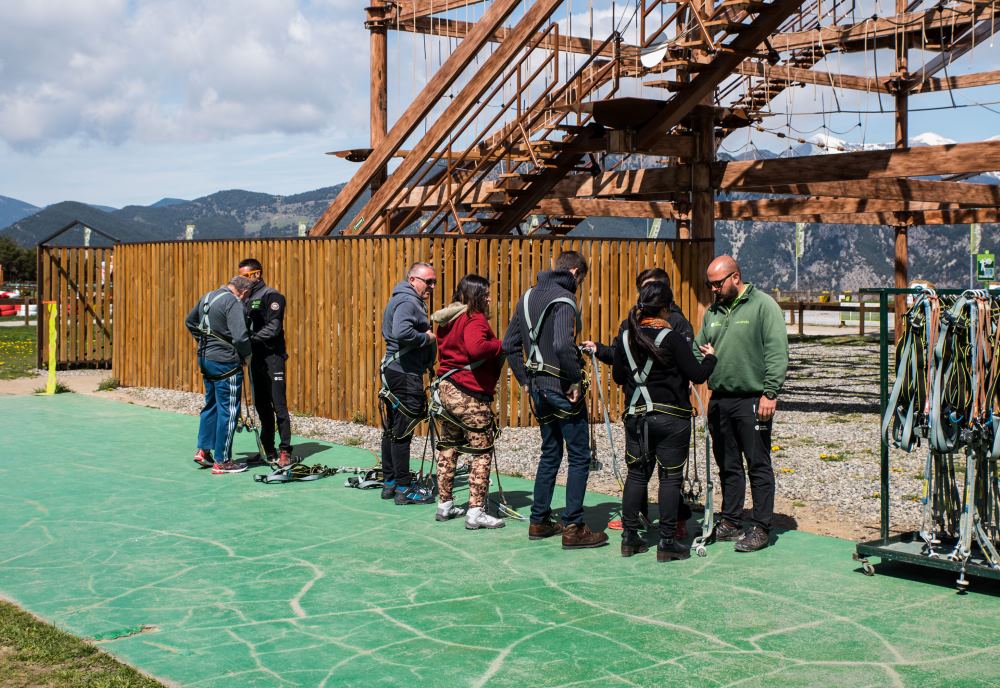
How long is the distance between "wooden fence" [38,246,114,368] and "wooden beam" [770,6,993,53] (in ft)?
40.6

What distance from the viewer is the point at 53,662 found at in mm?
4941

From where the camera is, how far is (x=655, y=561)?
6.84 metres

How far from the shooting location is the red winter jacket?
7492 millimetres

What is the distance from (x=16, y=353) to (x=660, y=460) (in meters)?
20.9

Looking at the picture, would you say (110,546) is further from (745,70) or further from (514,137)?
Answer: (745,70)

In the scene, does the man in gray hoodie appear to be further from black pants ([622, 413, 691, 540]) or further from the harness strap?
black pants ([622, 413, 691, 540])

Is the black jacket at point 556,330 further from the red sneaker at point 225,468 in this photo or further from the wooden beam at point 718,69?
the wooden beam at point 718,69

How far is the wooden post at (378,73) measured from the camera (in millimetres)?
17000

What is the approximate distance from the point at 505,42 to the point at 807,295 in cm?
5303

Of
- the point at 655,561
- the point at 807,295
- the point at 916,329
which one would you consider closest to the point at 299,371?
the point at 655,561

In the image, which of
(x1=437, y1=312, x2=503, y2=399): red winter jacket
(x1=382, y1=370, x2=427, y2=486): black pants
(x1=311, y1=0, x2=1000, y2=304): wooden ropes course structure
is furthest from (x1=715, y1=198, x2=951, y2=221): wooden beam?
(x1=437, y1=312, x2=503, y2=399): red winter jacket

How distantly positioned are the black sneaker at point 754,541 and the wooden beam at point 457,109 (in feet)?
26.7

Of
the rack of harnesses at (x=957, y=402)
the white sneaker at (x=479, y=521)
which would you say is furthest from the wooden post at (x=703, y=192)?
the rack of harnesses at (x=957, y=402)

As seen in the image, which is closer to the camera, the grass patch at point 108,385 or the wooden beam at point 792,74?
the grass patch at point 108,385
